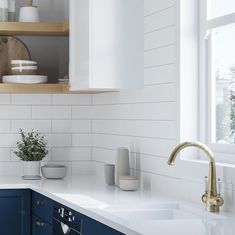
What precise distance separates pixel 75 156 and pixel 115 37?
140 cm

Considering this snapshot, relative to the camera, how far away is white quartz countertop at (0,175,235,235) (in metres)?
2.96

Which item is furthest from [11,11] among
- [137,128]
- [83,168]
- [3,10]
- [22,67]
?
[137,128]

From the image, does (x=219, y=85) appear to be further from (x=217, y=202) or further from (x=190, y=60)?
(x=217, y=202)

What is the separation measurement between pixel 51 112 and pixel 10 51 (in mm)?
572

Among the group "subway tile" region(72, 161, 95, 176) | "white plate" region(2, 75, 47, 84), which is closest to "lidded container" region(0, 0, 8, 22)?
"white plate" region(2, 75, 47, 84)

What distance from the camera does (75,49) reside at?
15.8ft

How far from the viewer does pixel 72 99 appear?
18.4 ft

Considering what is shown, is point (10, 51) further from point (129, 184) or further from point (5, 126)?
point (129, 184)

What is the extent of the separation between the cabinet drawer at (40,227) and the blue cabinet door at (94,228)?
835 millimetres

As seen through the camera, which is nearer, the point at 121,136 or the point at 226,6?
the point at 226,6

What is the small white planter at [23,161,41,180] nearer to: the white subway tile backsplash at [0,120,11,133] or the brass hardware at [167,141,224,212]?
the white subway tile backsplash at [0,120,11,133]

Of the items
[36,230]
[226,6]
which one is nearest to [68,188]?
[36,230]

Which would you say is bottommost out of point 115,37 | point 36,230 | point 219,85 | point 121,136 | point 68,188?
point 36,230

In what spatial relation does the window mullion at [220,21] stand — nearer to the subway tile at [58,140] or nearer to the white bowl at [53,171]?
the white bowl at [53,171]
